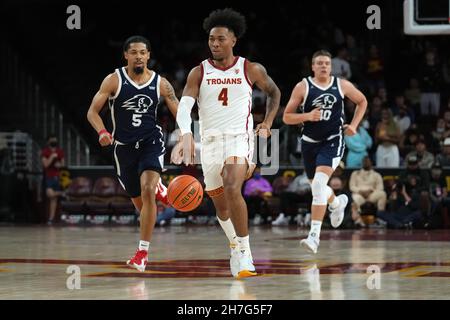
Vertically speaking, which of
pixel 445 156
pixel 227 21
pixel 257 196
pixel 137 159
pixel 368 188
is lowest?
pixel 257 196

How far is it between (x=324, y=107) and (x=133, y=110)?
10.8ft

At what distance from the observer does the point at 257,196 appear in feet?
71.3

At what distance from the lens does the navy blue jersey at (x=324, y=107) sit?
1348 centimetres

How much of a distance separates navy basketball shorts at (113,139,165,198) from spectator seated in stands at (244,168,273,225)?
1057cm

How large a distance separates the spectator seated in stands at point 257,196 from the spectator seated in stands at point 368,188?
2.04 m

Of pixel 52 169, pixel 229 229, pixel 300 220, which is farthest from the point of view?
pixel 52 169

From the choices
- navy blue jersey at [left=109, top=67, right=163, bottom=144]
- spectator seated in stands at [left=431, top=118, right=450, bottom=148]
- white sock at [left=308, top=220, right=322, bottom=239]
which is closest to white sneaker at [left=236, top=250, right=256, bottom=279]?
navy blue jersey at [left=109, top=67, right=163, bottom=144]

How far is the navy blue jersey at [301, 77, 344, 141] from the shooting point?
1348 centimetres

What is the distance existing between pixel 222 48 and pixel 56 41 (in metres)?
17.9

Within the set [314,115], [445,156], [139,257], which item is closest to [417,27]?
[314,115]

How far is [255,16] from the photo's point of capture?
89.6 ft

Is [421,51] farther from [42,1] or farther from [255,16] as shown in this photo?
[42,1]

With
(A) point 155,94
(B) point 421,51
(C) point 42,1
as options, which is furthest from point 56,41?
(A) point 155,94

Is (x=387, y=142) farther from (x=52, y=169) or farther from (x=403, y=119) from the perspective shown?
(x=52, y=169)
